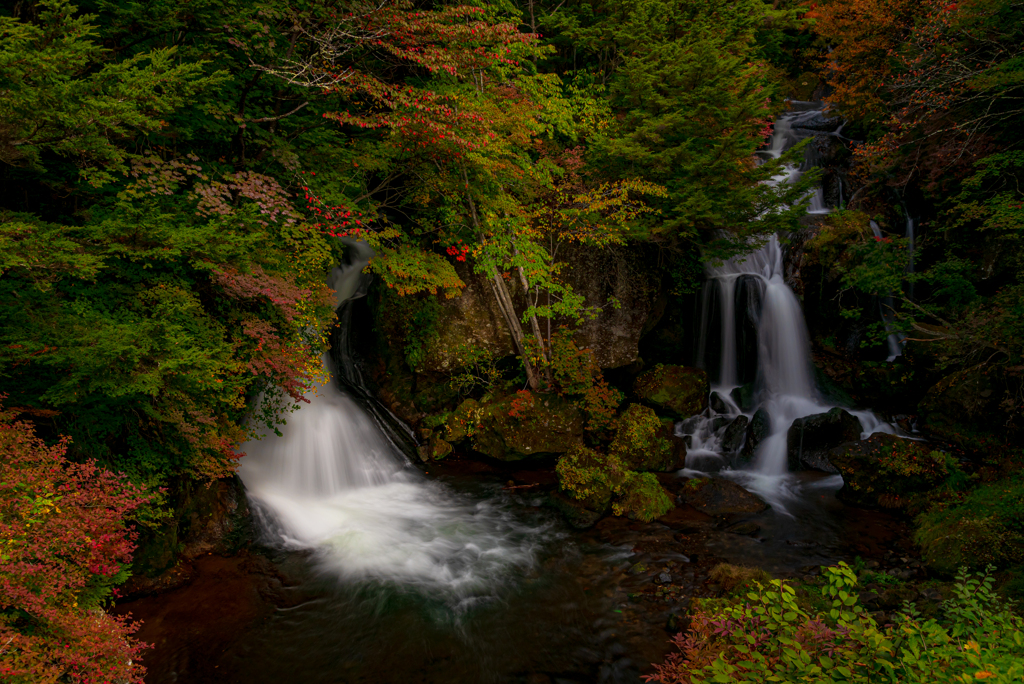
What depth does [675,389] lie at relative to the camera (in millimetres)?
11602

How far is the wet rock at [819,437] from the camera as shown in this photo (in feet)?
32.3

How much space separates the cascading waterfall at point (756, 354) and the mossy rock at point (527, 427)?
3.19 metres

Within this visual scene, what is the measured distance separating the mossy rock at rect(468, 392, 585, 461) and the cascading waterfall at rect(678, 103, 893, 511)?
3.19 meters

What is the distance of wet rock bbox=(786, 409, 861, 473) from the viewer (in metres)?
9.86

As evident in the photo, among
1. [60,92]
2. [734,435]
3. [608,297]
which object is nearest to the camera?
[60,92]

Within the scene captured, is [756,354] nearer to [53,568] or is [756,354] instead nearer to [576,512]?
[576,512]

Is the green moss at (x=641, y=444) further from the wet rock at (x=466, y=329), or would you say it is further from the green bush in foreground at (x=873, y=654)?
the green bush in foreground at (x=873, y=654)

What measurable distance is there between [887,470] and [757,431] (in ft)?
8.69

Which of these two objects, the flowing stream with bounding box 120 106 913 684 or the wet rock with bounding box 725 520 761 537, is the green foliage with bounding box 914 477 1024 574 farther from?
the wet rock with bounding box 725 520 761 537

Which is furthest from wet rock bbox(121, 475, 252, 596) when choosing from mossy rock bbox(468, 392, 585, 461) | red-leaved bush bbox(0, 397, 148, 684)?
mossy rock bbox(468, 392, 585, 461)

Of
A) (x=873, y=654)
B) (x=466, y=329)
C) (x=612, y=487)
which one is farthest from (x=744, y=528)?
(x=466, y=329)

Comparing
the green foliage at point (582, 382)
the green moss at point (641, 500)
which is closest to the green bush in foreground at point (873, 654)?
the green moss at point (641, 500)

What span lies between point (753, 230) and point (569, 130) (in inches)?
173

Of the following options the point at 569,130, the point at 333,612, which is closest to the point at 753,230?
the point at 569,130
